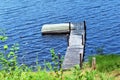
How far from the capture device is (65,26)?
1828 inches

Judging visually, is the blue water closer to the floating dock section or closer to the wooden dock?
the floating dock section

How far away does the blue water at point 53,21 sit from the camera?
3988 cm

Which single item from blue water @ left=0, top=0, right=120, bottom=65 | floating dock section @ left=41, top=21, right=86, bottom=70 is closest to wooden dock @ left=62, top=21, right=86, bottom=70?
floating dock section @ left=41, top=21, right=86, bottom=70

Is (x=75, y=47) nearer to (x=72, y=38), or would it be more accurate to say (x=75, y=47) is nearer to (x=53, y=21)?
(x=72, y=38)

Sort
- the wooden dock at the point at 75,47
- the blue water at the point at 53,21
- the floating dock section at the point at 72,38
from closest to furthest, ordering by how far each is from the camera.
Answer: the wooden dock at the point at 75,47, the floating dock section at the point at 72,38, the blue water at the point at 53,21

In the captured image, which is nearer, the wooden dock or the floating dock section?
the wooden dock

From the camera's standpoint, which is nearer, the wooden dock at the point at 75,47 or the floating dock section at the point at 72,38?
the wooden dock at the point at 75,47

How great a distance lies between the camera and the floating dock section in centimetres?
3067

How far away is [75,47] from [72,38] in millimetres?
4486

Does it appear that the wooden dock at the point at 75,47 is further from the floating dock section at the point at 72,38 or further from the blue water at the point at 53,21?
the blue water at the point at 53,21

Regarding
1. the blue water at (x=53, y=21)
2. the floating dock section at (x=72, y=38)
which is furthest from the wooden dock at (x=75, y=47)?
the blue water at (x=53, y=21)

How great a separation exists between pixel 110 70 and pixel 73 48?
1489cm

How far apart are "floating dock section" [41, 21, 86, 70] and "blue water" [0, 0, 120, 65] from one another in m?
0.98

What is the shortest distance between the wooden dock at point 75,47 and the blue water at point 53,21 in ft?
4.19
